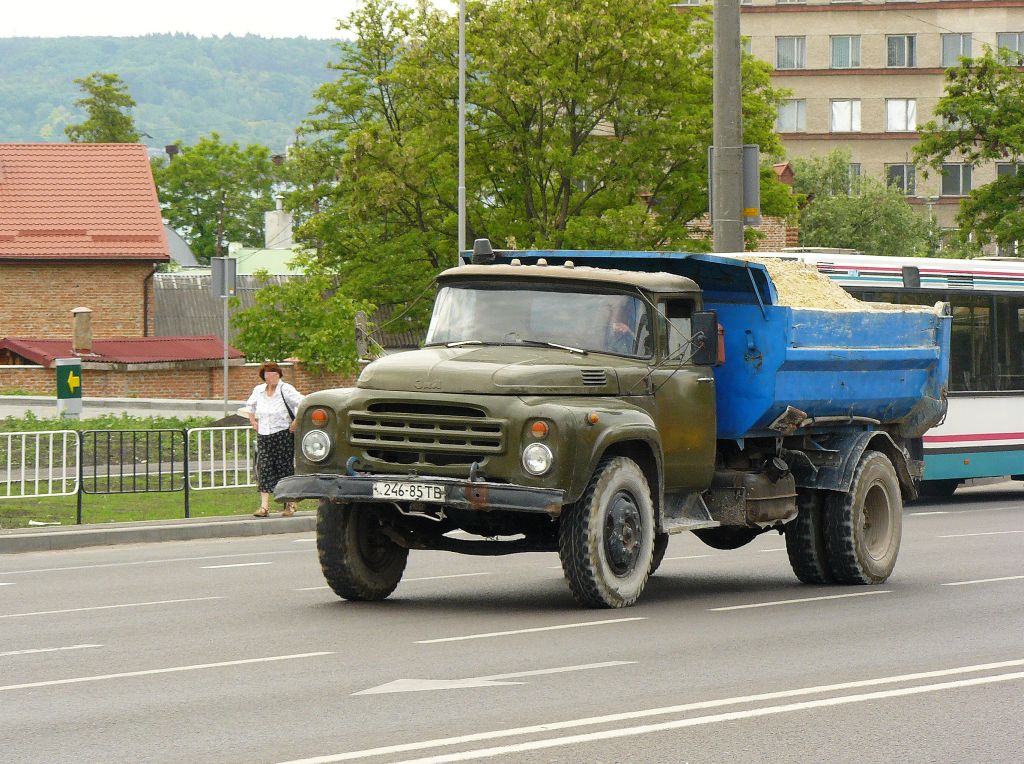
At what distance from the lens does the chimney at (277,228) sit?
11788 centimetres

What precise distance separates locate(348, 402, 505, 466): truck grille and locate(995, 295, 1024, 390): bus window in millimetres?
15255

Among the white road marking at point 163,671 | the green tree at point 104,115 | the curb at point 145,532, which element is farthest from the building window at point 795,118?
the white road marking at point 163,671

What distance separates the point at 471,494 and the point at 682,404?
86.0 inches

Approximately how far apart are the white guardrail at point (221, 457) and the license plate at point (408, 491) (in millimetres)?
10749

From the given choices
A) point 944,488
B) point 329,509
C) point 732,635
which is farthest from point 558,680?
point 944,488

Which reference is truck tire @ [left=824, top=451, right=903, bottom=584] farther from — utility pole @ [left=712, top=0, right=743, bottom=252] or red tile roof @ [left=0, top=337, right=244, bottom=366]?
red tile roof @ [left=0, top=337, right=244, bottom=366]

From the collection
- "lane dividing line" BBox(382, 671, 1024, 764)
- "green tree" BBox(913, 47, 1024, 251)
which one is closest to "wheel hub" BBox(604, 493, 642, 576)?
"lane dividing line" BBox(382, 671, 1024, 764)

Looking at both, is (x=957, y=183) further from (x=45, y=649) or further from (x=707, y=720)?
(x=707, y=720)

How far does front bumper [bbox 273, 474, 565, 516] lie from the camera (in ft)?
37.6

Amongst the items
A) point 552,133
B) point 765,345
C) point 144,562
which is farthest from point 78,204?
point 765,345

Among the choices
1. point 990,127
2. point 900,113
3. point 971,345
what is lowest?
point 971,345

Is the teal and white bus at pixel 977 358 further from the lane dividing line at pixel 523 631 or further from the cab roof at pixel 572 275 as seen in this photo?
the lane dividing line at pixel 523 631

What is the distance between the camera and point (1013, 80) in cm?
4834

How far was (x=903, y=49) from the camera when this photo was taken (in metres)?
90.8
